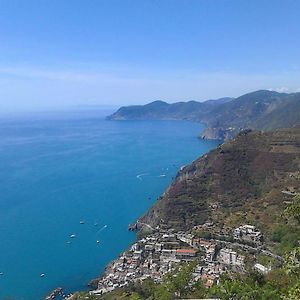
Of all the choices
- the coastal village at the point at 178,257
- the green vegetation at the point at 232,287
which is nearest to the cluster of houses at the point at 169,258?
the coastal village at the point at 178,257

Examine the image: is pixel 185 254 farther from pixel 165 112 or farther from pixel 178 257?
pixel 165 112

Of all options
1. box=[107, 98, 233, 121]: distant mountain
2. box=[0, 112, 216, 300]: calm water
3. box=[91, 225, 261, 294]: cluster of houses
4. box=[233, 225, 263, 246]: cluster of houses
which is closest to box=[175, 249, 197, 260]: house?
box=[91, 225, 261, 294]: cluster of houses

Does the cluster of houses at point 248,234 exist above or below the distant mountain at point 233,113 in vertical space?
below

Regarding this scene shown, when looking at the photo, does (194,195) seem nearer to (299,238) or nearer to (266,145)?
(266,145)

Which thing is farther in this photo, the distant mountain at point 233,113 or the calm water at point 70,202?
the distant mountain at point 233,113

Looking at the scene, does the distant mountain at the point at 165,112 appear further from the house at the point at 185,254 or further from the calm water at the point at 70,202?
the house at the point at 185,254

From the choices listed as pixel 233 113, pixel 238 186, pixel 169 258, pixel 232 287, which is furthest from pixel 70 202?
pixel 233 113

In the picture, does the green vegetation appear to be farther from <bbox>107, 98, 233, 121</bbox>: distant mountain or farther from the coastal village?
<bbox>107, 98, 233, 121</bbox>: distant mountain
